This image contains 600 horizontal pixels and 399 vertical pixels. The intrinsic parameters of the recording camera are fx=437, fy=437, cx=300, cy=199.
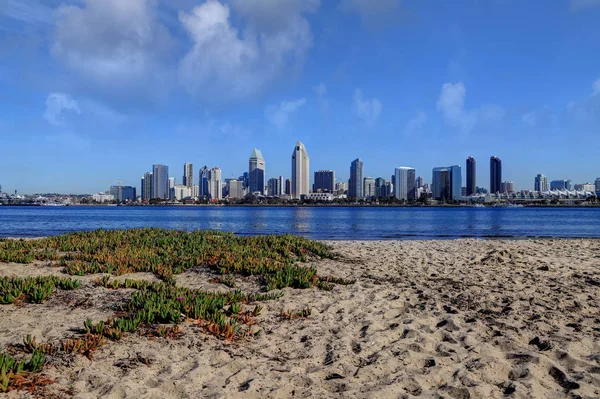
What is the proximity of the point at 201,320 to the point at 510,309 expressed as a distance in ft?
19.2

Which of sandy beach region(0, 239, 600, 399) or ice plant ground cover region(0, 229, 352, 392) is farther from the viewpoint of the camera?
ice plant ground cover region(0, 229, 352, 392)

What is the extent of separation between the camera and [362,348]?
251 inches

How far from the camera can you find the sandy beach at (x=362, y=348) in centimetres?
502

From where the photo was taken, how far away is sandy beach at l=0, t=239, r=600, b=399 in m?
5.02

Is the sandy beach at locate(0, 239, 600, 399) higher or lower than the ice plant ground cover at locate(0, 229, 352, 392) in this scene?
lower

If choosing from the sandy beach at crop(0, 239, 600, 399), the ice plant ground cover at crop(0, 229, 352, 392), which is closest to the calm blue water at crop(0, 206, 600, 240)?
the ice plant ground cover at crop(0, 229, 352, 392)

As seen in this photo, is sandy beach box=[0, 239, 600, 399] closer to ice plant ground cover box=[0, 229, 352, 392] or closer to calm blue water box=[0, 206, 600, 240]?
ice plant ground cover box=[0, 229, 352, 392]

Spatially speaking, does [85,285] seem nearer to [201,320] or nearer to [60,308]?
[60,308]


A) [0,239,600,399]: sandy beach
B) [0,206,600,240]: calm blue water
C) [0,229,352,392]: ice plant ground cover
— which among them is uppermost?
[0,229,352,392]: ice plant ground cover

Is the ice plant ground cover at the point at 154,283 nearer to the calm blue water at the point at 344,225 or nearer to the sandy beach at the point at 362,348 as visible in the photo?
the sandy beach at the point at 362,348

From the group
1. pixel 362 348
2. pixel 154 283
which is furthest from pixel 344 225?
pixel 362 348

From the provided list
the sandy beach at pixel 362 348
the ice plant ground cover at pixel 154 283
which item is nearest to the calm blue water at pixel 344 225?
the ice plant ground cover at pixel 154 283

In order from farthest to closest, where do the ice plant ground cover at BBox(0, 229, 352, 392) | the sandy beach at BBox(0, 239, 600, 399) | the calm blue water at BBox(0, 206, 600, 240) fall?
the calm blue water at BBox(0, 206, 600, 240)
the ice plant ground cover at BBox(0, 229, 352, 392)
the sandy beach at BBox(0, 239, 600, 399)

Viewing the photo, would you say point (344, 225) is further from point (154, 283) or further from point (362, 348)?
point (362, 348)
